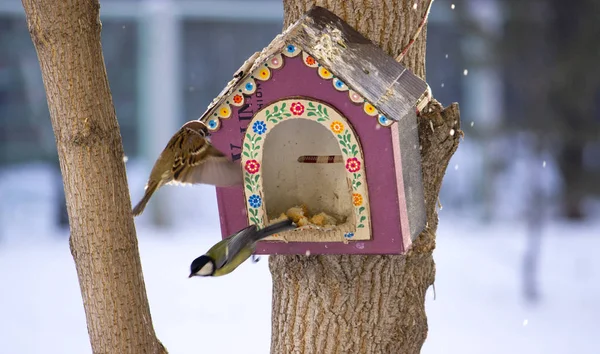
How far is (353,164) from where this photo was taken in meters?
2.11

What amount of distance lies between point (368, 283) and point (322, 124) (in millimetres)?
518

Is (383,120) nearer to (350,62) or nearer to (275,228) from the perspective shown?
(350,62)

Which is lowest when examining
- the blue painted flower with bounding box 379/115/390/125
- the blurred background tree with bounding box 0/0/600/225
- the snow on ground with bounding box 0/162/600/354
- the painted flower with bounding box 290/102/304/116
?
the snow on ground with bounding box 0/162/600/354

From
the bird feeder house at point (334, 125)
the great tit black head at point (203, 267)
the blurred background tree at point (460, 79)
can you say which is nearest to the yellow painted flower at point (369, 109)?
the bird feeder house at point (334, 125)

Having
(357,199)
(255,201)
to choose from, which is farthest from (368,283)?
(255,201)

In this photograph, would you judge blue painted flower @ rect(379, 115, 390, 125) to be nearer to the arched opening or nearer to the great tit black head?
the arched opening

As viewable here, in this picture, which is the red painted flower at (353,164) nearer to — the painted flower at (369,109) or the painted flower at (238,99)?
the painted flower at (369,109)

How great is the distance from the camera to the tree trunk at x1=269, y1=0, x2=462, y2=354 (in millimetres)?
2295

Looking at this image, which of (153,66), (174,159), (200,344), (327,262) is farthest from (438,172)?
(153,66)

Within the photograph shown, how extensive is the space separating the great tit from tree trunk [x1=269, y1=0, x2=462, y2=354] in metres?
0.25

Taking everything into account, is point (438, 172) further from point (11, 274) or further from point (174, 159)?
point (11, 274)

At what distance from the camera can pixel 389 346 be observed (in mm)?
2320

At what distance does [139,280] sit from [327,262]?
0.55 metres

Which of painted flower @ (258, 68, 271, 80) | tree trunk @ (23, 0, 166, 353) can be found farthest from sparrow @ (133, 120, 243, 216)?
painted flower @ (258, 68, 271, 80)
